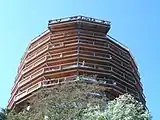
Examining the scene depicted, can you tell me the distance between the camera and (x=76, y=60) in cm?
3472

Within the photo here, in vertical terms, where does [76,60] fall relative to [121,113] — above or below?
above

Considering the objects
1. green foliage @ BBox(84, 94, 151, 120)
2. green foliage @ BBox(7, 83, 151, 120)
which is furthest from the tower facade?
green foliage @ BBox(84, 94, 151, 120)

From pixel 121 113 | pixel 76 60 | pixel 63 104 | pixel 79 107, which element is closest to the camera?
pixel 121 113

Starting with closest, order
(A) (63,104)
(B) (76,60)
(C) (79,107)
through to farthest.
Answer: (C) (79,107), (A) (63,104), (B) (76,60)

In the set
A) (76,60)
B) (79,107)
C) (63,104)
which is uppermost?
(76,60)

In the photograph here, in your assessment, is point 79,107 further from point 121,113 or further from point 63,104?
point 121,113

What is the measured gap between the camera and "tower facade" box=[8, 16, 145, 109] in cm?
3409

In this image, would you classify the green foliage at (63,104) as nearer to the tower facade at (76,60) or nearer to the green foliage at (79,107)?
the green foliage at (79,107)

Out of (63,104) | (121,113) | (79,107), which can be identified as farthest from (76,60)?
(121,113)

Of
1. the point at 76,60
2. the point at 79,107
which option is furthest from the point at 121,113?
the point at 76,60

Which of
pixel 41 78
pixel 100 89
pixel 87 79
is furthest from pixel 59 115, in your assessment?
pixel 41 78

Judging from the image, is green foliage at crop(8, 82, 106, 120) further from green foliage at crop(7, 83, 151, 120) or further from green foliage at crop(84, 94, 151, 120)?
green foliage at crop(84, 94, 151, 120)

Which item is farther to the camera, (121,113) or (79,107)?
(79,107)

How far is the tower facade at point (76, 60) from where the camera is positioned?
34.1 m
